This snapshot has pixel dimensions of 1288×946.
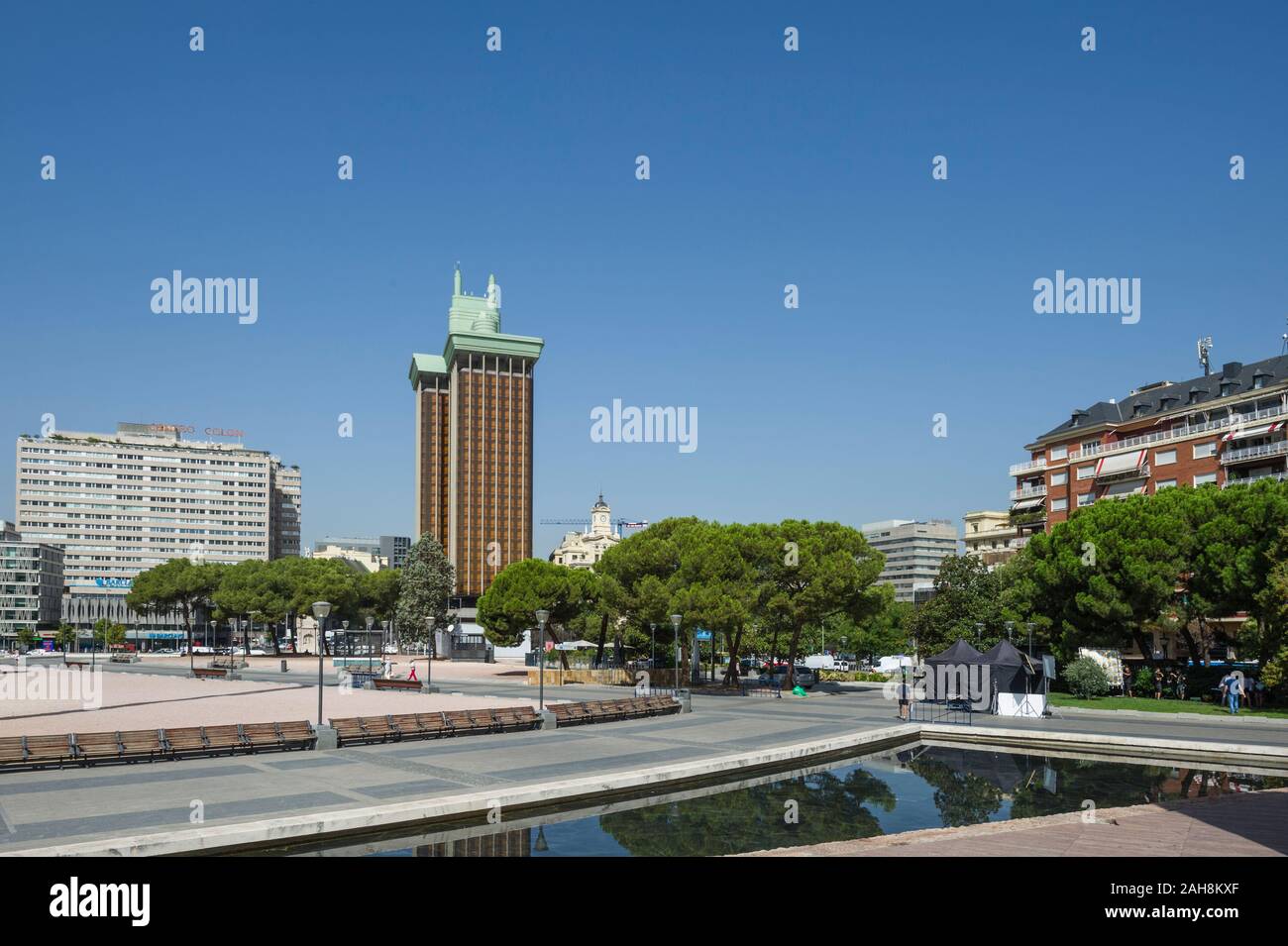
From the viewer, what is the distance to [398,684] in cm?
5062

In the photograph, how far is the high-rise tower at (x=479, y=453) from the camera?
522 ft

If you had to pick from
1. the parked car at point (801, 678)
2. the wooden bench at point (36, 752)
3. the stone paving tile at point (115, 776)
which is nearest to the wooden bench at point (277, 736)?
the stone paving tile at point (115, 776)

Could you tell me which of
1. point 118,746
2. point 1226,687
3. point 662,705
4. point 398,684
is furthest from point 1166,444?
point 118,746

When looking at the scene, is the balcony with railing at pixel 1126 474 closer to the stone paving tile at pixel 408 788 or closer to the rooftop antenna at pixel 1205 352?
the rooftop antenna at pixel 1205 352

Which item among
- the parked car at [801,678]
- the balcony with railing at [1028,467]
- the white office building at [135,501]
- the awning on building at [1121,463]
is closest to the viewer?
the parked car at [801,678]

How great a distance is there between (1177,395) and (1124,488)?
342 inches

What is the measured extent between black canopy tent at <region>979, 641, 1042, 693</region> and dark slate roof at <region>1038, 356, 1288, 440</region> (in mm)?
42063

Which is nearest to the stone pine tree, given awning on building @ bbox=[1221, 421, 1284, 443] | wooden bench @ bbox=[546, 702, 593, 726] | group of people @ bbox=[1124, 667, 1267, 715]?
awning on building @ bbox=[1221, 421, 1284, 443]

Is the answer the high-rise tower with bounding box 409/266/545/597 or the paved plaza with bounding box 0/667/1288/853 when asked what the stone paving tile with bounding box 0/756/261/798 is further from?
the high-rise tower with bounding box 409/266/545/597

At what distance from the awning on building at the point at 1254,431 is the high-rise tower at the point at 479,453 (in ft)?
367

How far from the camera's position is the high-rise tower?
15925 cm

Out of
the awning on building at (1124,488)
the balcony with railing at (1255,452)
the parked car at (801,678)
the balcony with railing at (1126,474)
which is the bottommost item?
the parked car at (801,678)

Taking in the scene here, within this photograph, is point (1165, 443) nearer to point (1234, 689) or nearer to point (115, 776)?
point (1234, 689)
